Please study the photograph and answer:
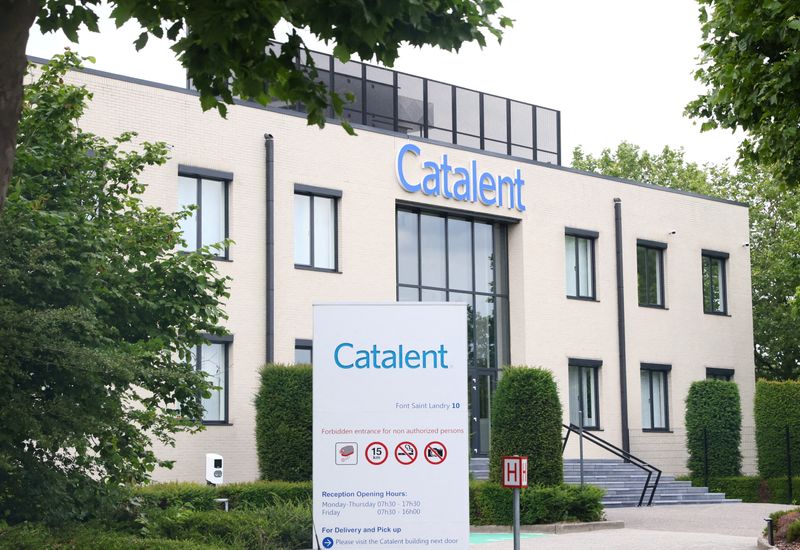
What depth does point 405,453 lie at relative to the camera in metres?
11.1

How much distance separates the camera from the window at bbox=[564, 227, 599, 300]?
34.2 metres

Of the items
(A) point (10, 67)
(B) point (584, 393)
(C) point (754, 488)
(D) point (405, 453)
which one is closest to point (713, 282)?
(B) point (584, 393)

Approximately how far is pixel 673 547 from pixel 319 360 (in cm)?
947

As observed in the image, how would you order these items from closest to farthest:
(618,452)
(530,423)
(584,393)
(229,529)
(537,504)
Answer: (229,529) < (537,504) < (530,423) < (618,452) < (584,393)

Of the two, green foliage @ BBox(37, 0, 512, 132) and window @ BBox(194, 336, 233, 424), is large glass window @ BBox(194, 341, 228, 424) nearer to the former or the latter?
window @ BBox(194, 336, 233, 424)

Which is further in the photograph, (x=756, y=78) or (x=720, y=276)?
(x=720, y=276)

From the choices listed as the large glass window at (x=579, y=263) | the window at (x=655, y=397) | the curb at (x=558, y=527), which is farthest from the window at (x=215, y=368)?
the window at (x=655, y=397)

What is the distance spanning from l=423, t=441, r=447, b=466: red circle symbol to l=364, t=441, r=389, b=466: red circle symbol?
0.35 m

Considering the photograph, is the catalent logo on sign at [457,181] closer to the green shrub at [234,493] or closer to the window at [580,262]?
the window at [580,262]

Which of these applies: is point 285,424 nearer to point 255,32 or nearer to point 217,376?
point 217,376

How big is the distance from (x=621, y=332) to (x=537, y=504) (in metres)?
12.7

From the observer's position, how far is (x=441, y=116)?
112 feet

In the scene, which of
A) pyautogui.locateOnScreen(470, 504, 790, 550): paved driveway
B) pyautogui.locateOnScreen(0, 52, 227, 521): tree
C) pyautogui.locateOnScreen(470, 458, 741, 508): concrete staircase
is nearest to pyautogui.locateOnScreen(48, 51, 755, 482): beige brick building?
pyautogui.locateOnScreen(470, 458, 741, 508): concrete staircase

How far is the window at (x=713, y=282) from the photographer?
38000mm
